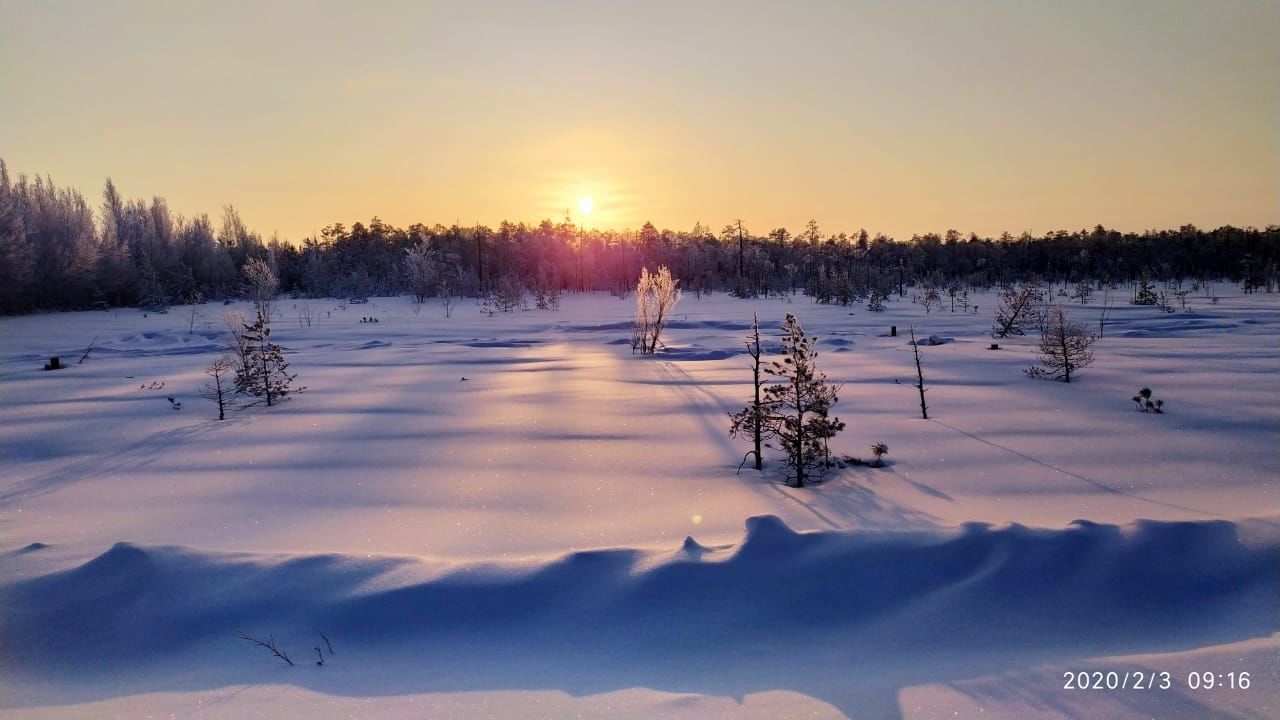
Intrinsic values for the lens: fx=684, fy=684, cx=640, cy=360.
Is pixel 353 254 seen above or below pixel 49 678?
above

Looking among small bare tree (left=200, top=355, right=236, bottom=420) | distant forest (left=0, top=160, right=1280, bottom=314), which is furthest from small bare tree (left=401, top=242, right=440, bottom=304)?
small bare tree (left=200, top=355, right=236, bottom=420)

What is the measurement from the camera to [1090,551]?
391cm

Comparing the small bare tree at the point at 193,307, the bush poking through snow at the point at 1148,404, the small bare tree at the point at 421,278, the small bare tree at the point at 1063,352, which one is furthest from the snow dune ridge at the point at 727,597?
the small bare tree at the point at 421,278

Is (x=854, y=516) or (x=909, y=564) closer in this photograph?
(x=909, y=564)

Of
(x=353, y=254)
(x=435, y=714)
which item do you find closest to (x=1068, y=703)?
(x=435, y=714)

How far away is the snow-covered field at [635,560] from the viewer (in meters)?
2.97

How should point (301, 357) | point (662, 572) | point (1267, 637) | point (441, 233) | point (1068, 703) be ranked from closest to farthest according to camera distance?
point (1068, 703)
point (1267, 637)
point (662, 572)
point (301, 357)
point (441, 233)

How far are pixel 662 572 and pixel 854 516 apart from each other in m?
1.70

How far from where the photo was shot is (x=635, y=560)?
3975mm

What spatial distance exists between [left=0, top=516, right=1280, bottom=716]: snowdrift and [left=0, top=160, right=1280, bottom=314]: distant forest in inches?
978

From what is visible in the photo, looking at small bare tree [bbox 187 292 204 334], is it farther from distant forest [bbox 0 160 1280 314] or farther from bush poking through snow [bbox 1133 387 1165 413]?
bush poking through snow [bbox 1133 387 1165 413]

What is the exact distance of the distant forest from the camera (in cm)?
2670

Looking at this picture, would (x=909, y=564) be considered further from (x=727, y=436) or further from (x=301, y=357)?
(x=301, y=357)

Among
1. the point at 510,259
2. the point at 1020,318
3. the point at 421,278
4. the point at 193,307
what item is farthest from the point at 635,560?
the point at 510,259
